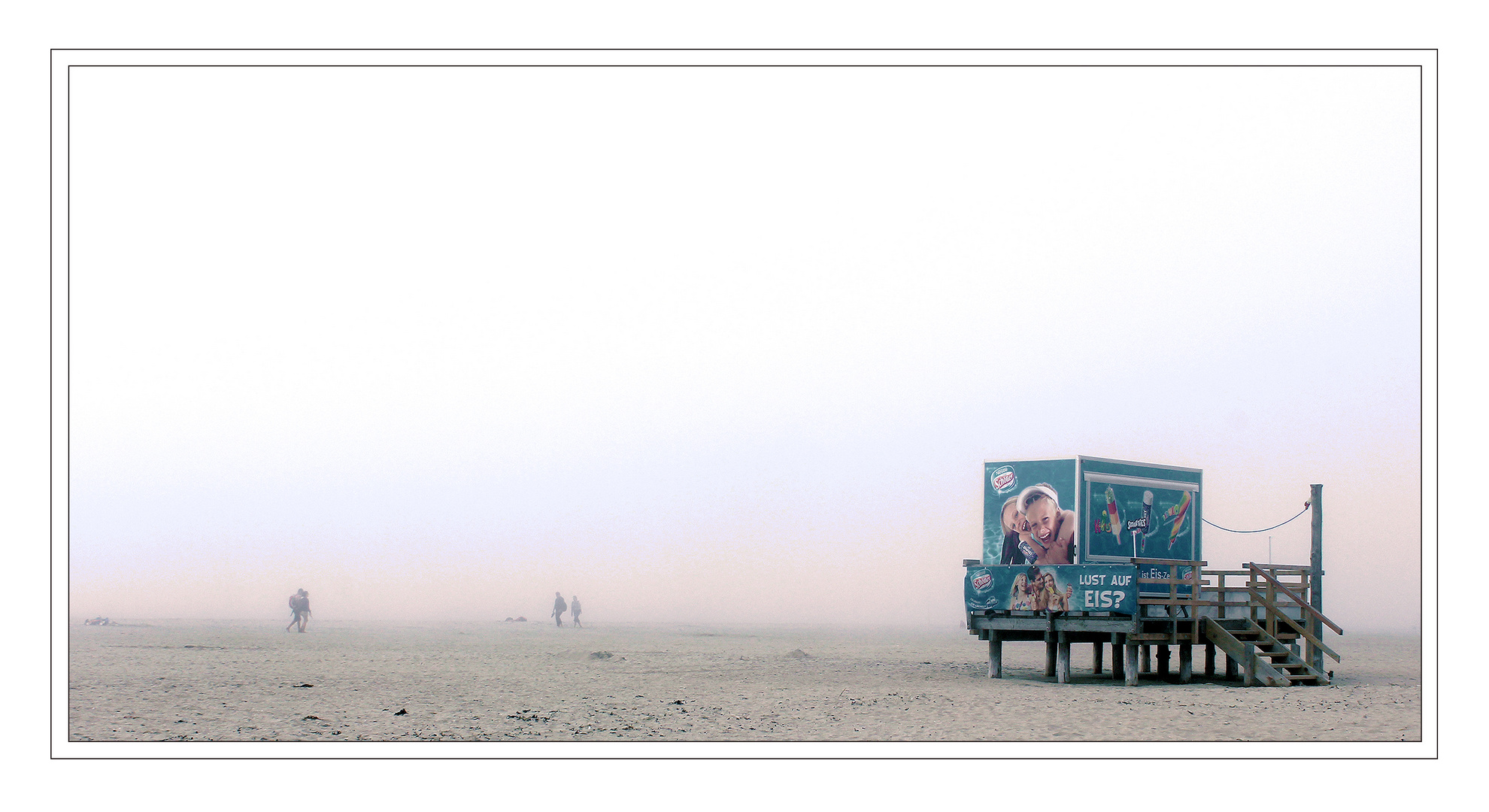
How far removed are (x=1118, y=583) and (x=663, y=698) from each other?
6.88 m

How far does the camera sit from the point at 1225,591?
21.0m

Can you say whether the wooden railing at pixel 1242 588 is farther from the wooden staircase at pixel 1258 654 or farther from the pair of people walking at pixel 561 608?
the pair of people walking at pixel 561 608

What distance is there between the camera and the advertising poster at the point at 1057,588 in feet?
66.9

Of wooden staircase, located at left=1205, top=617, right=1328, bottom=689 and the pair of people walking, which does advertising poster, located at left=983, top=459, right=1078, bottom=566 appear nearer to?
wooden staircase, located at left=1205, top=617, right=1328, bottom=689

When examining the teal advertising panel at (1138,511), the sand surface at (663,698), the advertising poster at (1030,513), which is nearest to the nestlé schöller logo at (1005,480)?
the advertising poster at (1030,513)

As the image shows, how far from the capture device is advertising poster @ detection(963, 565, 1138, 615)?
20.4 metres

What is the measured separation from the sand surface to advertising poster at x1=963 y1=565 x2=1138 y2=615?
1.21 metres

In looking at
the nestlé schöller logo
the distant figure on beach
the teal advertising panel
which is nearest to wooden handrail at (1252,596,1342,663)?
the teal advertising panel

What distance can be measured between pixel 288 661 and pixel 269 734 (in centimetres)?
973

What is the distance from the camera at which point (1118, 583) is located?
66.9 ft

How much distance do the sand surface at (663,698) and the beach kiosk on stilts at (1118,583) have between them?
697 millimetres

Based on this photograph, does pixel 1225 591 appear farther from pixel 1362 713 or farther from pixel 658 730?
pixel 658 730

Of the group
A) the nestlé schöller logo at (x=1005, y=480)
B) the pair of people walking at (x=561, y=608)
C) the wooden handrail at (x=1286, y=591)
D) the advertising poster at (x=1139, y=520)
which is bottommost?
the pair of people walking at (x=561, y=608)
